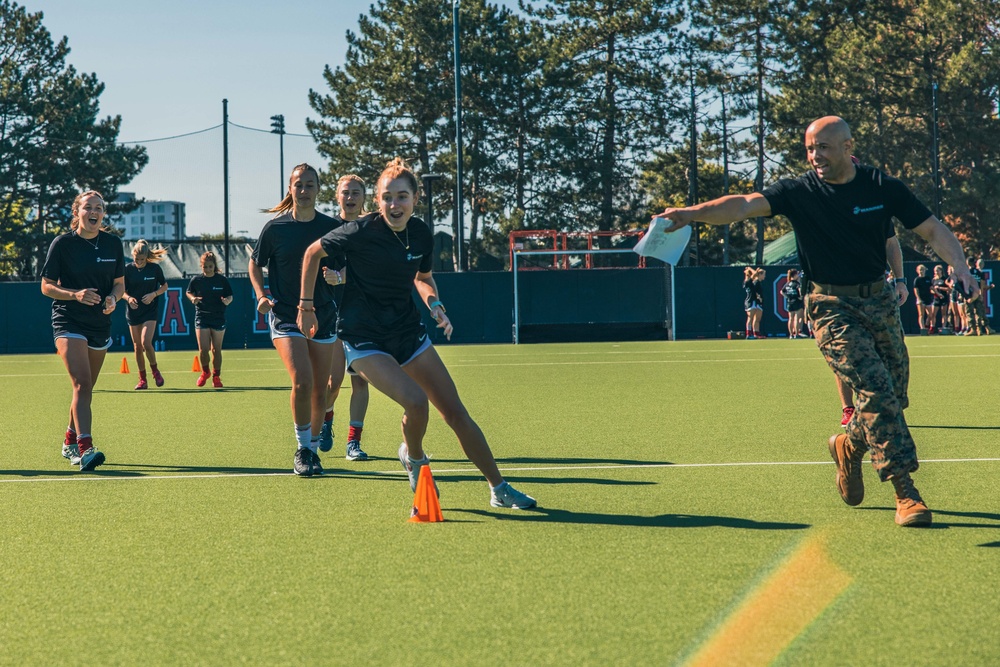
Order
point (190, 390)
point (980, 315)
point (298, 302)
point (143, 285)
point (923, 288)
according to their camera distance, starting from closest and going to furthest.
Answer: point (298, 302), point (190, 390), point (143, 285), point (980, 315), point (923, 288)

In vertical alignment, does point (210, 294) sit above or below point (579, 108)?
below

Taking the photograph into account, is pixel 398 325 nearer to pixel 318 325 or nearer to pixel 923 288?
pixel 318 325

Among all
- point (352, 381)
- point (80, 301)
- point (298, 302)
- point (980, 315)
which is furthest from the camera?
point (980, 315)

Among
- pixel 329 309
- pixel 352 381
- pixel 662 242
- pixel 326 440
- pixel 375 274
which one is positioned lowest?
pixel 326 440

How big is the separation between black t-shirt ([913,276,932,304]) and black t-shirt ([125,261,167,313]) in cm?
2279

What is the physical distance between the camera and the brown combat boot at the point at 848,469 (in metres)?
6.32

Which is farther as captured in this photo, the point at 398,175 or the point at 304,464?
the point at 304,464

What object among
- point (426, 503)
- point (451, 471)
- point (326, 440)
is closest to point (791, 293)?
point (326, 440)

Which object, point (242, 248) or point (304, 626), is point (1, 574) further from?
point (242, 248)

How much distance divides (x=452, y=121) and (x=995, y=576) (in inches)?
1913

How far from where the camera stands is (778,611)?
445 centimetres

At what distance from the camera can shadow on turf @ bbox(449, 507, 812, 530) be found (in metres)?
6.08

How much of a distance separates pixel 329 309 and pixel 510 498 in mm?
2756

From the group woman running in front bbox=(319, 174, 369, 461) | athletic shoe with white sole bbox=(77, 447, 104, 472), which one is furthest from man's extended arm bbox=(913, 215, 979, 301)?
athletic shoe with white sole bbox=(77, 447, 104, 472)
